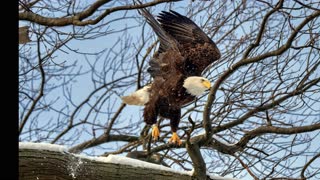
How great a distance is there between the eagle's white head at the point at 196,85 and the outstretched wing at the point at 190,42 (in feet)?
1.36

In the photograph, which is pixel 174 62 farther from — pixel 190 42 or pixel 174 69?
pixel 190 42

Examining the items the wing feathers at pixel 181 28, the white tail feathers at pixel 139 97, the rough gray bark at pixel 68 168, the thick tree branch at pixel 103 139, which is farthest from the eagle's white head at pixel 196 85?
the thick tree branch at pixel 103 139

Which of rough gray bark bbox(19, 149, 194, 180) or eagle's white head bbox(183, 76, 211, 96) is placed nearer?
Answer: rough gray bark bbox(19, 149, 194, 180)

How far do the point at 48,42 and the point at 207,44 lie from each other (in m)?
2.10

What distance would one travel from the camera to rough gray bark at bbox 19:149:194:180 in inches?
88.8

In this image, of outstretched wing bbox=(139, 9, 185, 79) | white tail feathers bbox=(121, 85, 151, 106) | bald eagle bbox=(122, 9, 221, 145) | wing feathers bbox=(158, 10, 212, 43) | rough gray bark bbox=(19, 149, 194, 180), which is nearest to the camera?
rough gray bark bbox=(19, 149, 194, 180)

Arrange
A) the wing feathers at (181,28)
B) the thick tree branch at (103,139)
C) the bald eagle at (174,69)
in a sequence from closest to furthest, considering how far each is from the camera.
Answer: the bald eagle at (174,69)
the wing feathers at (181,28)
the thick tree branch at (103,139)

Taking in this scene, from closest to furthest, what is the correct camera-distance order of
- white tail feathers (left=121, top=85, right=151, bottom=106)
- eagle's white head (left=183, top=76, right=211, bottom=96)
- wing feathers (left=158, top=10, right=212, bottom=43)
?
eagle's white head (left=183, top=76, right=211, bottom=96) < white tail feathers (left=121, top=85, right=151, bottom=106) < wing feathers (left=158, top=10, right=212, bottom=43)

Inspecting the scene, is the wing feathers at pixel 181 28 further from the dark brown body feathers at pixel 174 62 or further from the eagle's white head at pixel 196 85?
the eagle's white head at pixel 196 85

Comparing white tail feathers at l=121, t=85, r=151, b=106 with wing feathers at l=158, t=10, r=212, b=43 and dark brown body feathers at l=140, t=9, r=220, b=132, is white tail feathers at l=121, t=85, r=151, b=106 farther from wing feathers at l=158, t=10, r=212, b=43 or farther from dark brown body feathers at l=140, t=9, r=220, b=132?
wing feathers at l=158, t=10, r=212, b=43

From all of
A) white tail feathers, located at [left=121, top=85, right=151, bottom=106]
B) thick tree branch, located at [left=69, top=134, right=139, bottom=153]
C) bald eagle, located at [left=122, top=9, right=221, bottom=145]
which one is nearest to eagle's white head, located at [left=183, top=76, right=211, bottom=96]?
bald eagle, located at [left=122, top=9, right=221, bottom=145]

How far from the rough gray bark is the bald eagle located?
5.75 ft

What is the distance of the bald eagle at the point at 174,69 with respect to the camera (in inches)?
177

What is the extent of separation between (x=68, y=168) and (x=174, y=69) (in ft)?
8.06
